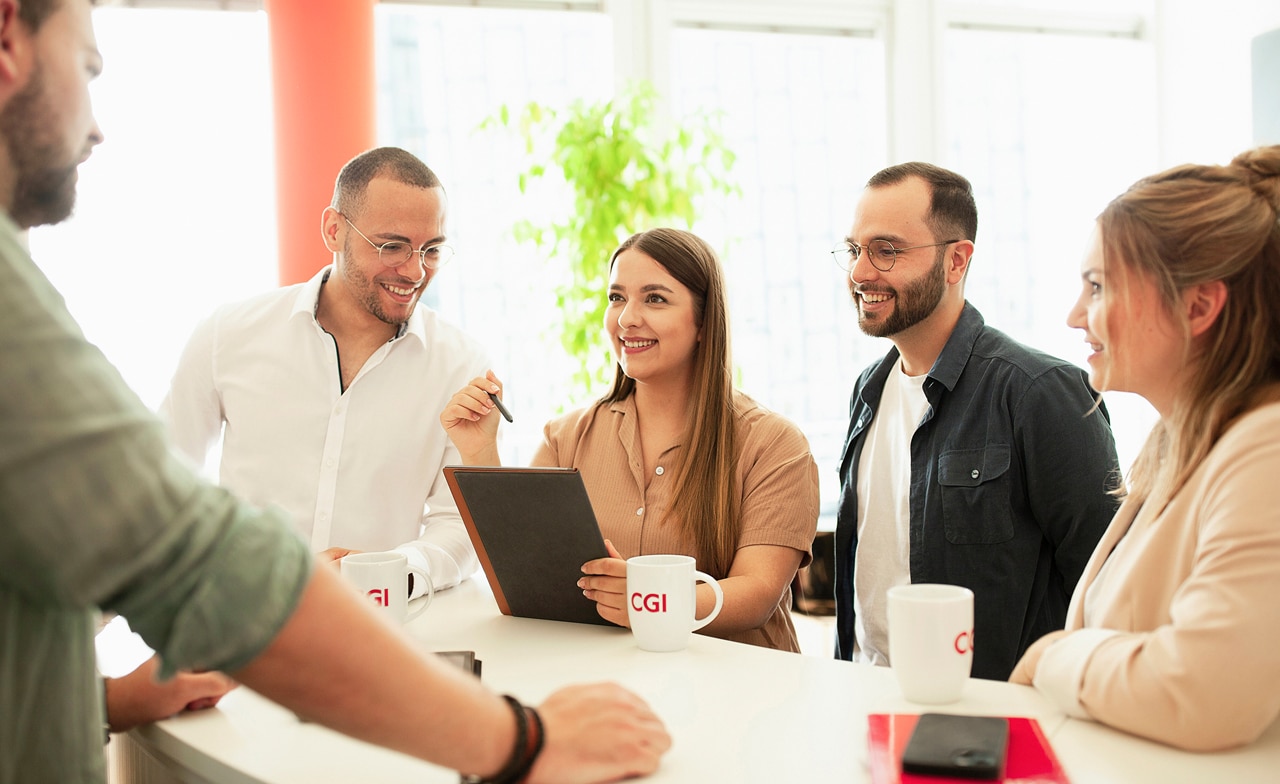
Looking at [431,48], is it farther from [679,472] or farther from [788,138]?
[679,472]

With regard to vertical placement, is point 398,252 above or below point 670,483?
above

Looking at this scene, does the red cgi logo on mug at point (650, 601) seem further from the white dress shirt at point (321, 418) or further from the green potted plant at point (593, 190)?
the green potted plant at point (593, 190)

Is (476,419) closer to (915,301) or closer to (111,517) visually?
(915,301)

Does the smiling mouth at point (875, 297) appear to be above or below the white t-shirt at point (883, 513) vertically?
above

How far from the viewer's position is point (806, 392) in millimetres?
4883

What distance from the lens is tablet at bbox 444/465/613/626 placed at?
1511 mm

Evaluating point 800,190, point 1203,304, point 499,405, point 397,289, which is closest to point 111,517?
point 1203,304

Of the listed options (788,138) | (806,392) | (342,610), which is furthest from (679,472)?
(788,138)

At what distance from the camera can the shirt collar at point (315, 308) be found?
2.42 m

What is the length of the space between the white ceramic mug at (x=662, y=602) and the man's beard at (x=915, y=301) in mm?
1050

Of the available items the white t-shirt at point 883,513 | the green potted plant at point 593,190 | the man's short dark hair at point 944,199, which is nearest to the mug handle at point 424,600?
the white t-shirt at point 883,513

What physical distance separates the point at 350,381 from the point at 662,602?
1221 mm

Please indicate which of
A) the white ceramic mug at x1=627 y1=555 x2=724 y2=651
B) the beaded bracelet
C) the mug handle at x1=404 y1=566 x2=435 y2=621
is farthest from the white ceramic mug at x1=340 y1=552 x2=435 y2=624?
the beaded bracelet

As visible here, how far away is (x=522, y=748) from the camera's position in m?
0.89
